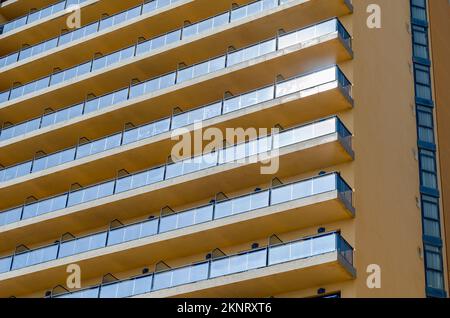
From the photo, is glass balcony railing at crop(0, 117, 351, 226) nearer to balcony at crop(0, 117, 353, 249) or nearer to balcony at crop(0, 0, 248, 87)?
balcony at crop(0, 117, 353, 249)

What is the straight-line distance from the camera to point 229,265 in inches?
1389

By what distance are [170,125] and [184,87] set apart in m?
2.00

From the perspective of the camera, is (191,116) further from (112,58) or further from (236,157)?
(112,58)

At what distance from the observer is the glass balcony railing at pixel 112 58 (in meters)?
44.1

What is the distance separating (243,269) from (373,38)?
13.3 metres

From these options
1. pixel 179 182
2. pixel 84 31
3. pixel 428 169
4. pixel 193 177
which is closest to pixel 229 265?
pixel 193 177

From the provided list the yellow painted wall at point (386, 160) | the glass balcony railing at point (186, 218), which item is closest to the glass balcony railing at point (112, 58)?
the yellow painted wall at point (386, 160)

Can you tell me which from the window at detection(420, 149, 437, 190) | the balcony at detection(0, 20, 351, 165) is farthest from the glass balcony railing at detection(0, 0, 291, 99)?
the window at detection(420, 149, 437, 190)

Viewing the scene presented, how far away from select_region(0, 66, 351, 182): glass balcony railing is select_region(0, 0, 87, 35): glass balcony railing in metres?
11.1

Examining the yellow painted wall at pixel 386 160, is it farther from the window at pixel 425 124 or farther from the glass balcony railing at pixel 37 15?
the glass balcony railing at pixel 37 15

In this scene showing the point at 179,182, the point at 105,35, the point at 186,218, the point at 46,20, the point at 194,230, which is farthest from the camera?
the point at 46,20

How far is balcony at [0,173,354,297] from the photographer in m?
35.6
